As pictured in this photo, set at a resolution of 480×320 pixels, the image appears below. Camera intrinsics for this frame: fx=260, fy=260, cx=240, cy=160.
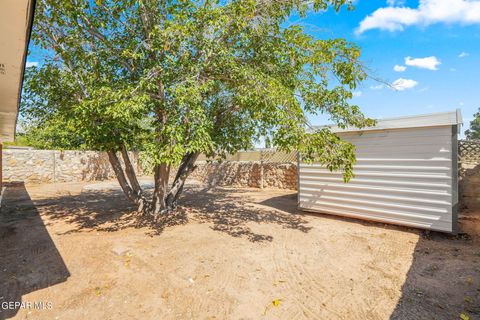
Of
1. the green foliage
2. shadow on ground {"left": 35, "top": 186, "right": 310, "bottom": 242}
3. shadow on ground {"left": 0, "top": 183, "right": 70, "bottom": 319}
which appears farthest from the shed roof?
shadow on ground {"left": 0, "top": 183, "right": 70, "bottom": 319}

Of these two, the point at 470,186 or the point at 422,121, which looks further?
the point at 470,186

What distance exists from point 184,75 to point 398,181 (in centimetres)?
462

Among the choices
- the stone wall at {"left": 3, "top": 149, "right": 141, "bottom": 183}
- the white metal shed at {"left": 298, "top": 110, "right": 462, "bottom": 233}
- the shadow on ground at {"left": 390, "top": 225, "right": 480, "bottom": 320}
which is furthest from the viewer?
the stone wall at {"left": 3, "top": 149, "right": 141, "bottom": 183}

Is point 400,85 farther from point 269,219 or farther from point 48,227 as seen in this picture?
point 48,227

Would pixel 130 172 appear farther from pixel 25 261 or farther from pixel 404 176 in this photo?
pixel 404 176

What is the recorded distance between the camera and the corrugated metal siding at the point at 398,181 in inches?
187

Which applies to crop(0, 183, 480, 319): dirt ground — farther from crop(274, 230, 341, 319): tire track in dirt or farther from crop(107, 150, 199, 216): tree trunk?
crop(107, 150, 199, 216): tree trunk

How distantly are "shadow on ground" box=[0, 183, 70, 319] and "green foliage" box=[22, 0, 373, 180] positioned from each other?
194 centimetres

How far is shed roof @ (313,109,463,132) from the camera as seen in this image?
4.57 metres

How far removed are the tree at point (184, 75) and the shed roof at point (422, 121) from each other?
50cm

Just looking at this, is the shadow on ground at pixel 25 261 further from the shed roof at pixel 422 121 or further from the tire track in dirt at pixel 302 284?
the shed roof at pixel 422 121

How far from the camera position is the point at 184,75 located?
4418mm

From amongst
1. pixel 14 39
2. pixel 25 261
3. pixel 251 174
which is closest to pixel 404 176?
pixel 14 39

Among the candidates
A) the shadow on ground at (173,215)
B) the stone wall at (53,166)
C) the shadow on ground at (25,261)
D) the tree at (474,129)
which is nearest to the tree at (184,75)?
the shadow on ground at (173,215)
